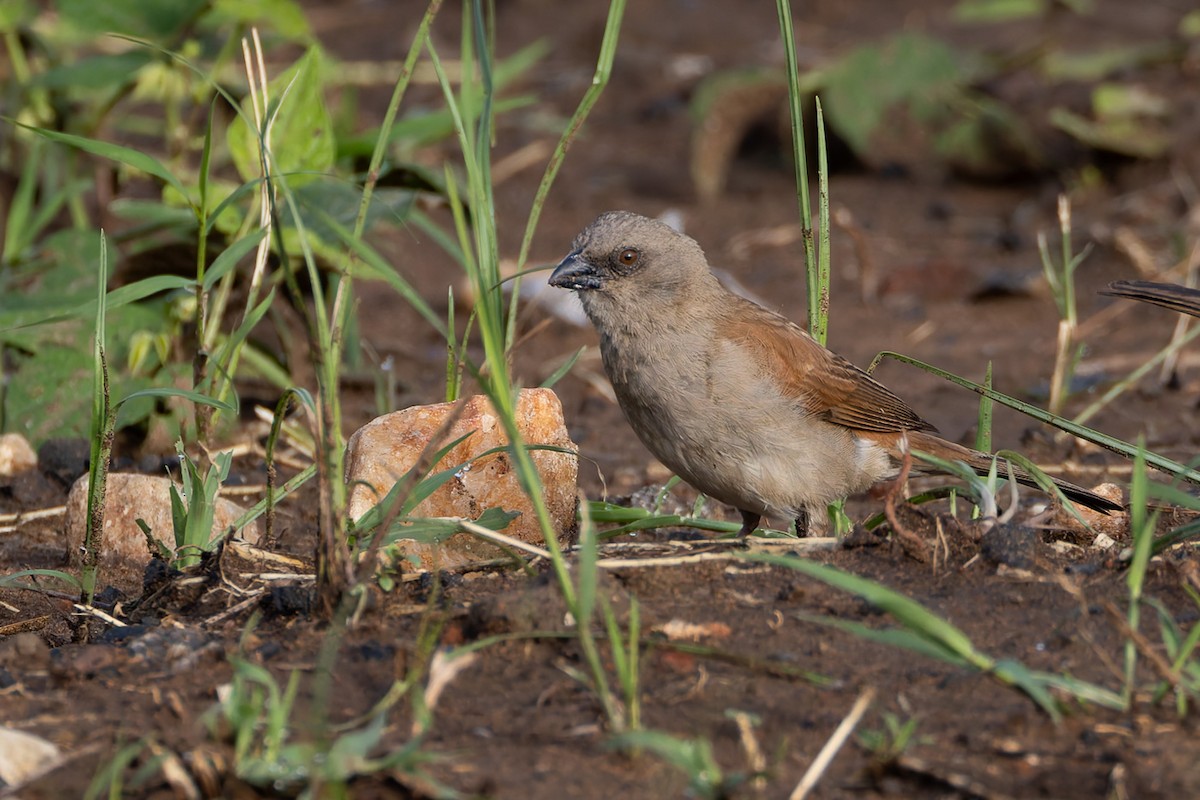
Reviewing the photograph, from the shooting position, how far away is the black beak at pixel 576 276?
455 centimetres

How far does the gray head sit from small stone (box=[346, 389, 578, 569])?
0.62 metres

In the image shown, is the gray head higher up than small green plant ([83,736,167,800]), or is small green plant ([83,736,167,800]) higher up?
the gray head

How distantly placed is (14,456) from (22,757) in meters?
2.76

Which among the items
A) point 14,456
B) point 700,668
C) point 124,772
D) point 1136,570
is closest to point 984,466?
point 1136,570

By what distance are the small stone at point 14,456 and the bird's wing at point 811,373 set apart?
2483mm

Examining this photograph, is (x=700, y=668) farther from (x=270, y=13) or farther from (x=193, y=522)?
(x=270, y=13)

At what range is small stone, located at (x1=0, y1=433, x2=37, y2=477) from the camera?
16.5ft

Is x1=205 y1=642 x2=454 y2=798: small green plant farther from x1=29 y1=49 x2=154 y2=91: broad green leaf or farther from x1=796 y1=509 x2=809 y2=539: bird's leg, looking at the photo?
x1=29 y1=49 x2=154 y2=91: broad green leaf

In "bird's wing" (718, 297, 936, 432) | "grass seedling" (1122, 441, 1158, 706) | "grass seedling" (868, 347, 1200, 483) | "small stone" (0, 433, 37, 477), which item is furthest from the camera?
"small stone" (0, 433, 37, 477)

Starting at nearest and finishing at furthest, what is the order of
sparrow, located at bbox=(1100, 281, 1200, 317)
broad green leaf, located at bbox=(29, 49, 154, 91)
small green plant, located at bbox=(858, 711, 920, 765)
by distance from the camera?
small green plant, located at bbox=(858, 711, 920, 765) < sparrow, located at bbox=(1100, 281, 1200, 317) < broad green leaf, located at bbox=(29, 49, 154, 91)

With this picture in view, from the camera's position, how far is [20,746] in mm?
2537

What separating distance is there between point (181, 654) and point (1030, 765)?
5.45ft

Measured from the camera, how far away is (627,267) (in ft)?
14.9

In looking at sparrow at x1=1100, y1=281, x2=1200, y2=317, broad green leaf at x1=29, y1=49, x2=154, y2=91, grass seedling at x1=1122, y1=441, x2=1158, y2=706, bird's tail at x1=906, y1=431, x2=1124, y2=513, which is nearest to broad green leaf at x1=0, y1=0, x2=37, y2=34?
broad green leaf at x1=29, y1=49, x2=154, y2=91
